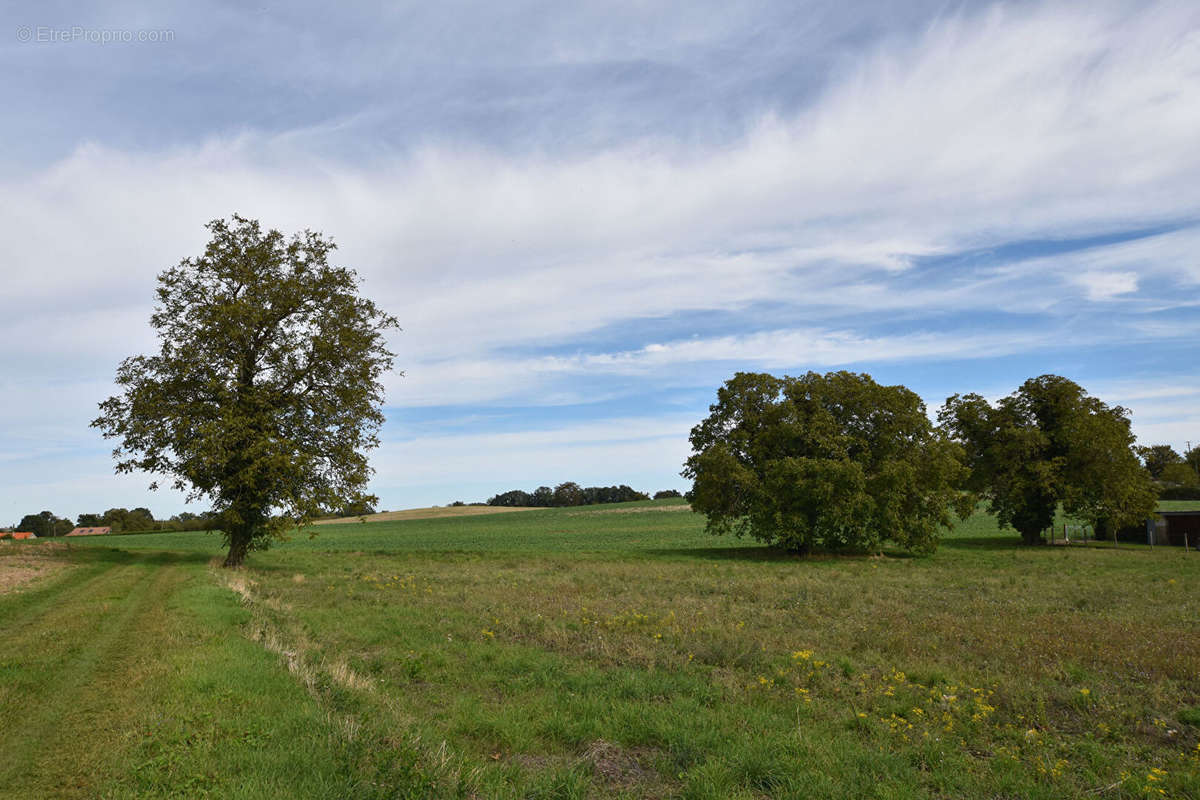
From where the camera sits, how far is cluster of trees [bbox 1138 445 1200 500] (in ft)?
338

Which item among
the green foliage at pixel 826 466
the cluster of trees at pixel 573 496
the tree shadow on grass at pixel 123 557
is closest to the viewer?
the tree shadow on grass at pixel 123 557

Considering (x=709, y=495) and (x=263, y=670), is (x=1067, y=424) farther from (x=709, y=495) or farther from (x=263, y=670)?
(x=263, y=670)

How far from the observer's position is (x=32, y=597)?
18.8 metres

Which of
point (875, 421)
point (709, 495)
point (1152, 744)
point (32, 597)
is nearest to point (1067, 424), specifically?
point (875, 421)

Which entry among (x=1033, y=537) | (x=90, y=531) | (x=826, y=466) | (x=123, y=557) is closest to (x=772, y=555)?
(x=826, y=466)

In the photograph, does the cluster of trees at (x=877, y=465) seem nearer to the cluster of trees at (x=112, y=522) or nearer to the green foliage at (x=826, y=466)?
the green foliage at (x=826, y=466)

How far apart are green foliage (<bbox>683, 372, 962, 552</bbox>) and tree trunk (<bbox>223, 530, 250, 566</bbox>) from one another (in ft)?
78.9

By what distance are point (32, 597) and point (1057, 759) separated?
24424 mm

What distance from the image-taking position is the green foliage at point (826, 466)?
35.5 metres

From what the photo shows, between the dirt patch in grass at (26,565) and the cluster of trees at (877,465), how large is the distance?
30.4 m

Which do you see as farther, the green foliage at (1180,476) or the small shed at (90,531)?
the small shed at (90,531)

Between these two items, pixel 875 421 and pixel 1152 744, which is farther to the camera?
pixel 875 421

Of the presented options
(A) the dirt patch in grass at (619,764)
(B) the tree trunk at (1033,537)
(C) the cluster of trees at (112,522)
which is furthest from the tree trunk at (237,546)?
(C) the cluster of trees at (112,522)

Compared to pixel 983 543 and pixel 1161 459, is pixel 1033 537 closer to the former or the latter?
pixel 983 543
